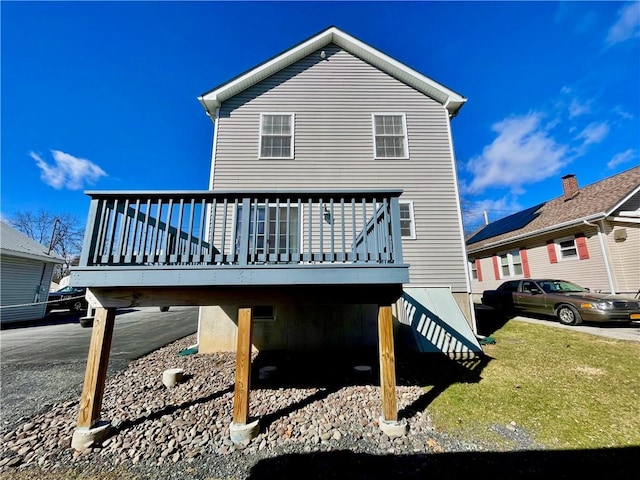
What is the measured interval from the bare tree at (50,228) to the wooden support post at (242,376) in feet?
138

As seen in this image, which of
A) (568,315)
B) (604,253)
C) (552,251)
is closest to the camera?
(568,315)

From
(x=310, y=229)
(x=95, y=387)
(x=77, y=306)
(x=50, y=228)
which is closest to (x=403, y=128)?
(x=310, y=229)

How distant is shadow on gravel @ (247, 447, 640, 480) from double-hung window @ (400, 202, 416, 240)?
534 centimetres

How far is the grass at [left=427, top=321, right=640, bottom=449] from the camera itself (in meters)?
2.97

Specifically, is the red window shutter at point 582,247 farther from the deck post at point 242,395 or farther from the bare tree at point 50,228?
the bare tree at point 50,228

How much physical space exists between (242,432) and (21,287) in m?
16.5

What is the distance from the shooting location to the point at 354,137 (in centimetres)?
803

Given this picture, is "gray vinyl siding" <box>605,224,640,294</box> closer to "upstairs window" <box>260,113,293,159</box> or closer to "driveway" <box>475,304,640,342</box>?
"driveway" <box>475,304,640,342</box>

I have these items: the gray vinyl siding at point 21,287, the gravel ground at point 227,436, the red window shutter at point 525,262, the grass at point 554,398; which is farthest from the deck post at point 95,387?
the red window shutter at point 525,262

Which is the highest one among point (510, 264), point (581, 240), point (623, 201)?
point (623, 201)

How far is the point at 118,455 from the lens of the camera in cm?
276

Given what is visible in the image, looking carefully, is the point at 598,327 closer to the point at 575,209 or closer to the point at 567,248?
the point at 567,248

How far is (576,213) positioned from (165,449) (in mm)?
15383

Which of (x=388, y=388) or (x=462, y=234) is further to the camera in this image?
(x=462, y=234)
